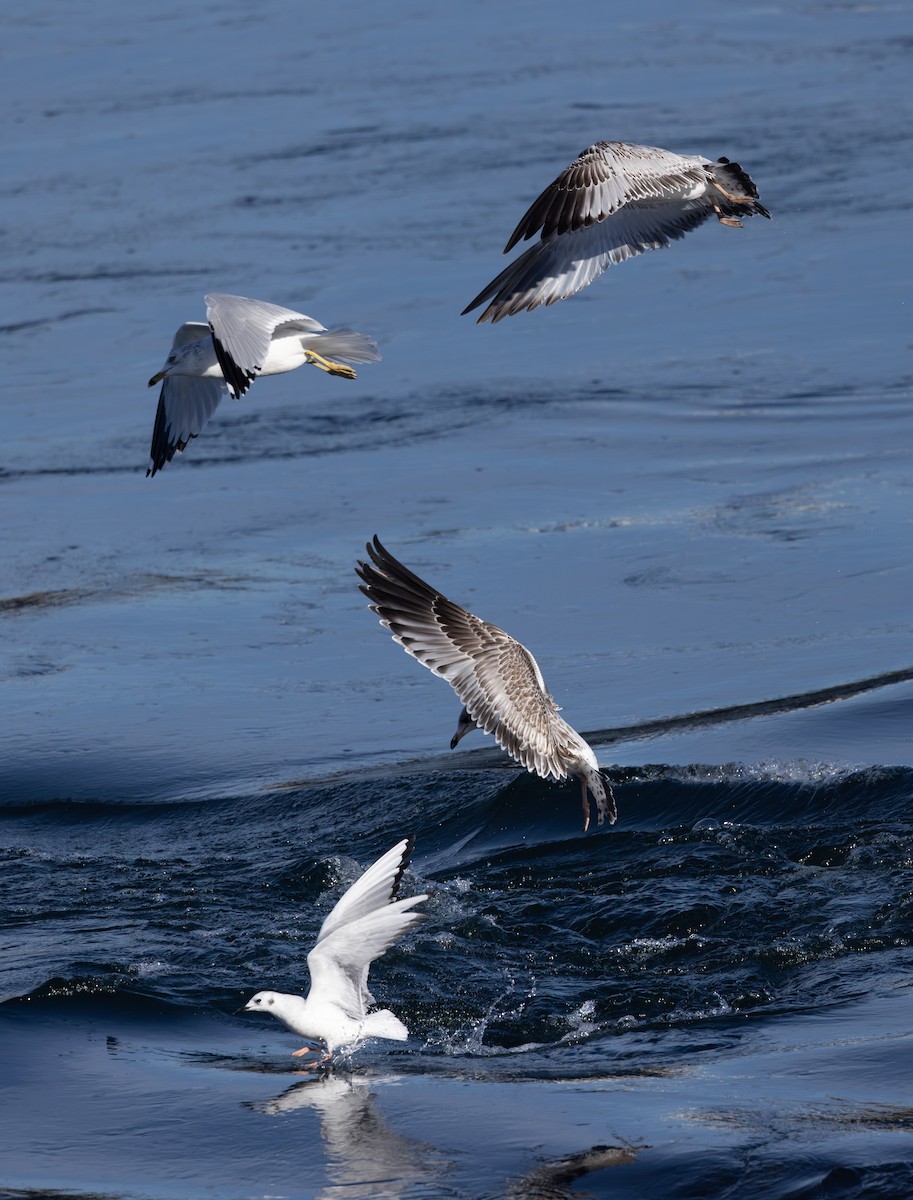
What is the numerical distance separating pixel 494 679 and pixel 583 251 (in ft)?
6.34

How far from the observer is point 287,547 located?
444 inches

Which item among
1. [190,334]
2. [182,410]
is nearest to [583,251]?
[190,334]

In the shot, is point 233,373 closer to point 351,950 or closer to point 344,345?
point 344,345

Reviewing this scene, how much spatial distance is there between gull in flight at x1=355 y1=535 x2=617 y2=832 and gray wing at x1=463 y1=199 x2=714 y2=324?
4.28ft

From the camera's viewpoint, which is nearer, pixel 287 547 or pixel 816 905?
pixel 816 905

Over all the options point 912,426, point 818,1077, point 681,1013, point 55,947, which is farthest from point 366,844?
point 912,426

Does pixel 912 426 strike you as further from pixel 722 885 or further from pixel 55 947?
pixel 55 947

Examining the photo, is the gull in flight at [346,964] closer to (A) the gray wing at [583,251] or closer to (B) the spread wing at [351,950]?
(B) the spread wing at [351,950]

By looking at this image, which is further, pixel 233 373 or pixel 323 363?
pixel 323 363

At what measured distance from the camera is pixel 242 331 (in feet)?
26.1

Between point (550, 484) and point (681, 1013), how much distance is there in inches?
239

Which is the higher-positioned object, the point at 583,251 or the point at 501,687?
the point at 583,251

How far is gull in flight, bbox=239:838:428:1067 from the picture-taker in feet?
19.7

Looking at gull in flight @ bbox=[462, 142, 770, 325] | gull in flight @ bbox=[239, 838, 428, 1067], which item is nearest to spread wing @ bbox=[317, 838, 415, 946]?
gull in flight @ bbox=[239, 838, 428, 1067]
